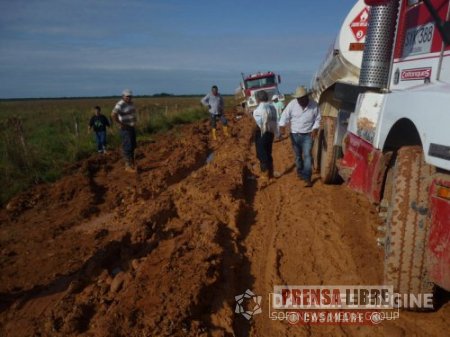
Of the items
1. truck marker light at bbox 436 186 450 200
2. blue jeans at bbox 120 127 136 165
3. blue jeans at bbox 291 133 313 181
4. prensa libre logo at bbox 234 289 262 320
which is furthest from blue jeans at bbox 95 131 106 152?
truck marker light at bbox 436 186 450 200

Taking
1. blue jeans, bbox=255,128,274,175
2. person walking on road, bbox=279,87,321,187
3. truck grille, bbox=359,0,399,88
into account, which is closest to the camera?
truck grille, bbox=359,0,399,88

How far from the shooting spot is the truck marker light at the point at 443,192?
270 cm

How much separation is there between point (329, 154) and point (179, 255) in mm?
3488

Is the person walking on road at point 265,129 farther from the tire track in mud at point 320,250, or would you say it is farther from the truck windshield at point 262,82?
the truck windshield at point 262,82

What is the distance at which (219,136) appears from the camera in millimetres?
15438

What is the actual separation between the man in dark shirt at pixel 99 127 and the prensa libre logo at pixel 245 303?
31.6 ft

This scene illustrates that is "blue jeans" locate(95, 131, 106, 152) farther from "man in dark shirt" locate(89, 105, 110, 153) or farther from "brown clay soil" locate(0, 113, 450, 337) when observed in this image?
"brown clay soil" locate(0, 113, 450, 337)

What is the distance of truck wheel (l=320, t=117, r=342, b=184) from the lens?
675cm

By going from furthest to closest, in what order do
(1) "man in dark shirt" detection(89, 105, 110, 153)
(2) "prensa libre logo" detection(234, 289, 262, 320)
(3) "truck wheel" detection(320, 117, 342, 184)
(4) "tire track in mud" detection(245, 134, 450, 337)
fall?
(1) "man in dark shirt" detection(89, 105, 110, 153), (3) "truck wheel" detection(320, 117, 342, 184), (2) "prensa libre logo" detection(234, 289, 262, 320), (4) "tire track in mud" detection(245, 134, 450, 337)

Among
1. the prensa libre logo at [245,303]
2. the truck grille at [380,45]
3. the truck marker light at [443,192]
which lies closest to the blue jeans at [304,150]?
the truck grille at [380,45]

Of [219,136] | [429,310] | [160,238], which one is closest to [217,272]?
[160,238]

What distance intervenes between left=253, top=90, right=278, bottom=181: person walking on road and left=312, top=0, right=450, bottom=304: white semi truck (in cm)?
209

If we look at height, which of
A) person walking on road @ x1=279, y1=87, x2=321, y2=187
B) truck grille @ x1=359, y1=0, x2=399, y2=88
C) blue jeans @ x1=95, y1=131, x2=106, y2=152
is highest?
truck grille @ x1=359, y1=0, x2=399, y2=88

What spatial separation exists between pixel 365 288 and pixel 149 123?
16824mm
